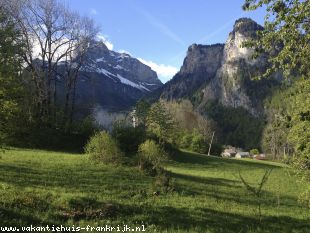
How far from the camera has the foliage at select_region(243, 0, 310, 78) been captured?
32.9 ft

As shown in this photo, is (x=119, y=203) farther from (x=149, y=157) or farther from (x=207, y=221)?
(x=149, y=157)

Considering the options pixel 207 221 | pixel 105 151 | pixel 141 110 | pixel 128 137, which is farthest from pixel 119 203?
pixel 141 110

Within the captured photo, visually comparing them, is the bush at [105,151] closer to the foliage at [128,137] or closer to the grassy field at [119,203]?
the grassy field at [119,203]

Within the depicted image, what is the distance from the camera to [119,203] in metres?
15.2

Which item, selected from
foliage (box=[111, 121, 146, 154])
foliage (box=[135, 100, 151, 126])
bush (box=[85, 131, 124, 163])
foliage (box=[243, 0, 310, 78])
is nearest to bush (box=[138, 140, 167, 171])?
bush (box=[85, 131, 124, 163])

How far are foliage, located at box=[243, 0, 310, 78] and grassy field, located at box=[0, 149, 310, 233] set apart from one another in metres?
5.85

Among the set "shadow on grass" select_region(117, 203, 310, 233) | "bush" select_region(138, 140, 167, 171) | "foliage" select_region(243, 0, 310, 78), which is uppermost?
"foliage" select_region(243, 0, 310, 78)

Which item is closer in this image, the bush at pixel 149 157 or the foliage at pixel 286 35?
the foliage at pixel 286 35

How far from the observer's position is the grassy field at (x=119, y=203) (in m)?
12.4

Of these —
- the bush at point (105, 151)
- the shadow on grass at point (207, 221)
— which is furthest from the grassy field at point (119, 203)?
the bush at point (105, 151)

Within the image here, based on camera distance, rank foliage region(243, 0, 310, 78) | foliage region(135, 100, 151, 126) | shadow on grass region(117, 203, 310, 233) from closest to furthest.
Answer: foliage region(243, 0, 310, 78), shadow on grass region(117, 203, 310, 233), foliage region(135, 100, 151, 126)

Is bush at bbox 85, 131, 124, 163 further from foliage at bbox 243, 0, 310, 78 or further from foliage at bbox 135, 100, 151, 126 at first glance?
foliage at bbox 135, 100, 151, 126

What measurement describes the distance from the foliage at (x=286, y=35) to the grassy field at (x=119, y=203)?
230 inches

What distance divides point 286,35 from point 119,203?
345 inches
